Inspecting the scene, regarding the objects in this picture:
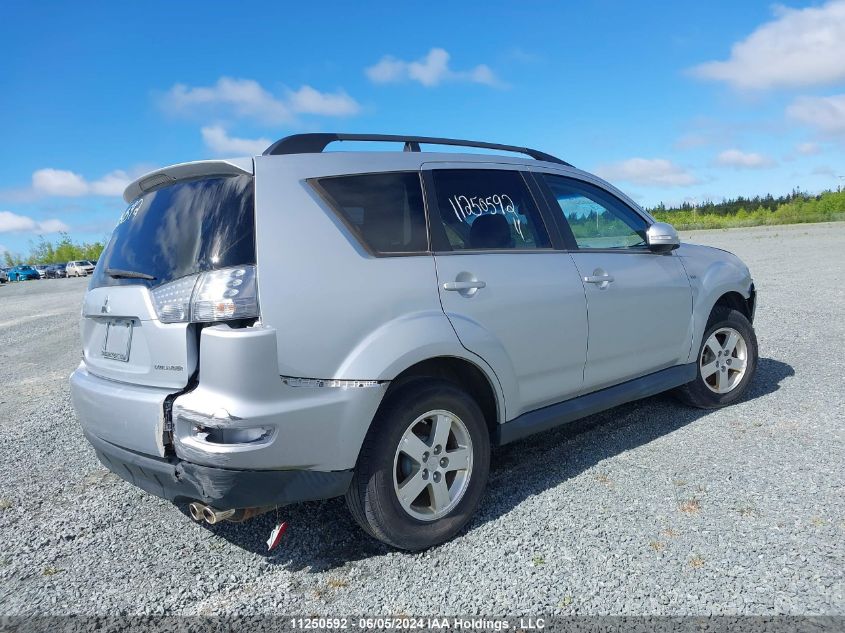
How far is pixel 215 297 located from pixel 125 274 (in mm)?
689

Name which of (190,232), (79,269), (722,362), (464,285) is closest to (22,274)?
(79,269)

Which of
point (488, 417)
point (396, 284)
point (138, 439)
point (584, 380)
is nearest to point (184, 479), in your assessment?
point (138, 439)

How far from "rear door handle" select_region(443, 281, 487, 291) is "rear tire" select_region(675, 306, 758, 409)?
244 centimetres

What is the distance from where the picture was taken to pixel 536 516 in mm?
3387

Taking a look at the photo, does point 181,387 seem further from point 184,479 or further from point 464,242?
point 464,242

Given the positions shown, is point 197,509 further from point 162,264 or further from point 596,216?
point 596,216

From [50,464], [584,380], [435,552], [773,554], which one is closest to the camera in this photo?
[773,554]

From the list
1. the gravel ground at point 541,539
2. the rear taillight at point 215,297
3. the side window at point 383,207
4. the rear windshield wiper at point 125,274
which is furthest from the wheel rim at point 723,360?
the rear windshield wiper at point 125,274

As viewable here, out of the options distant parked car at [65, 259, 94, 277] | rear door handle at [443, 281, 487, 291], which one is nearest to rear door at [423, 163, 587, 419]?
rear door handle at [443, 281, 487, 291]

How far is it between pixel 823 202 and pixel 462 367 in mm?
89328

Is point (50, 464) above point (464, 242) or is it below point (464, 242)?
below

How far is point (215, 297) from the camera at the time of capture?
2.60 meters

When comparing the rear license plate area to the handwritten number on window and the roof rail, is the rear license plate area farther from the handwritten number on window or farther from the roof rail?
the handwritten number on window

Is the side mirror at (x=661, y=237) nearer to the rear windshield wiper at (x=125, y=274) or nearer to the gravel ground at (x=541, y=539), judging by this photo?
the gravel ground at (x=541, y=539)
